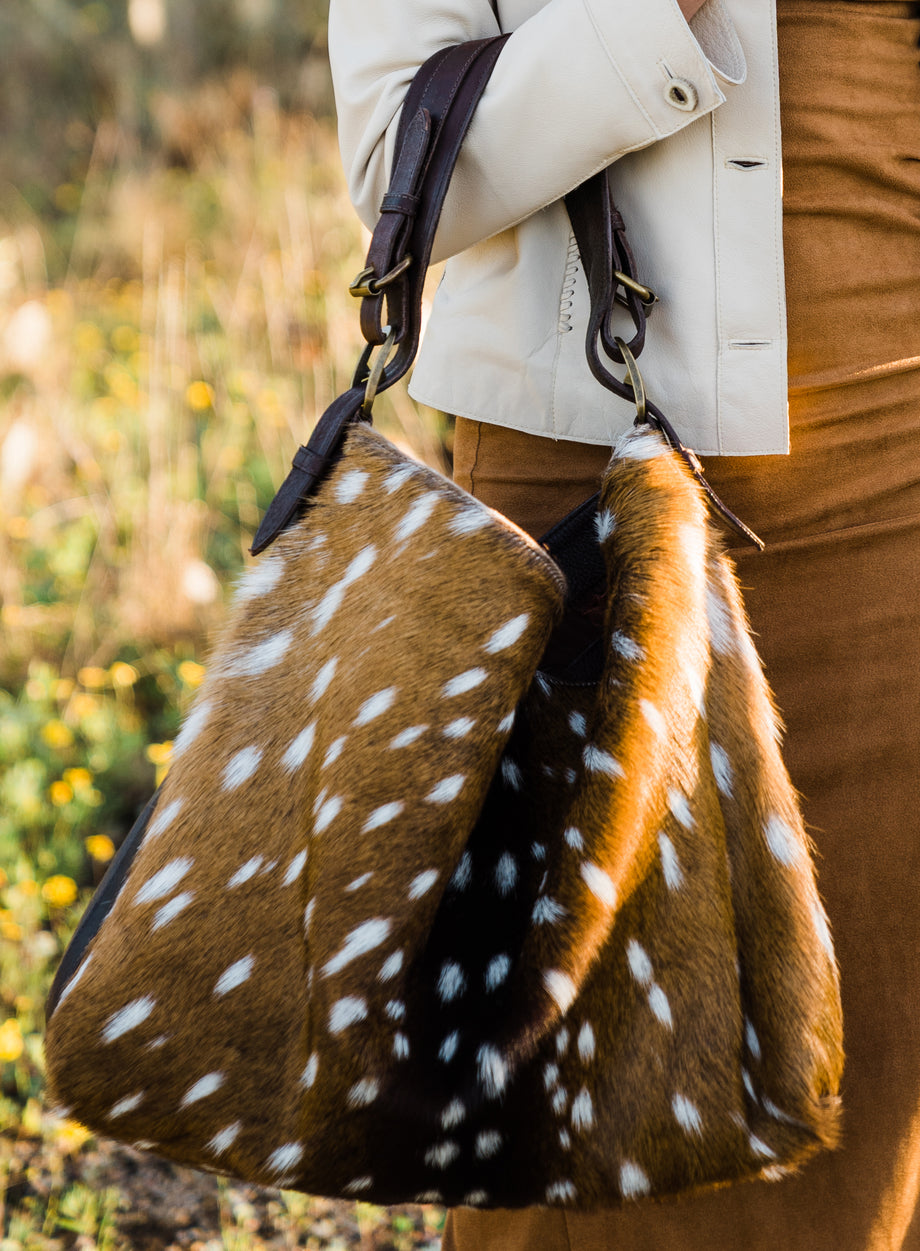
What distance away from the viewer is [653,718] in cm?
86

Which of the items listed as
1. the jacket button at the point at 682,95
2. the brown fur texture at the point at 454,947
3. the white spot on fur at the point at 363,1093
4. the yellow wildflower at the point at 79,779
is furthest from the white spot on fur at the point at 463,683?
the yellow wildflower at the point at 79,779

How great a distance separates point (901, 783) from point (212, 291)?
4.24 metres

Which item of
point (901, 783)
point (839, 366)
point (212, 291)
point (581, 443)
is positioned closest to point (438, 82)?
point (581, 443)

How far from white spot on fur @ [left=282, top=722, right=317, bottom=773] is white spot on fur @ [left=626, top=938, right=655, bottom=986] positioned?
316 mm

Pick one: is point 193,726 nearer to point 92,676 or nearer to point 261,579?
point 261,579

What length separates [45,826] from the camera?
8.63ft

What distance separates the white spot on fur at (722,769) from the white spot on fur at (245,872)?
1.30 feet

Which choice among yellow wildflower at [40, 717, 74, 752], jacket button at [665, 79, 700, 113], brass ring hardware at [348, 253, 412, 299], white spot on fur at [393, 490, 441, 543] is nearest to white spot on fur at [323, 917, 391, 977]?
white spot on fur at [393, 490, 441, 543]

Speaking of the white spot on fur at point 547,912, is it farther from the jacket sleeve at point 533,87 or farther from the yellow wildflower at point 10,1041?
the yellow wildflower at point 10,1041

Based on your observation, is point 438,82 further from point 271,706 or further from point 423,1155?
point 423,1155

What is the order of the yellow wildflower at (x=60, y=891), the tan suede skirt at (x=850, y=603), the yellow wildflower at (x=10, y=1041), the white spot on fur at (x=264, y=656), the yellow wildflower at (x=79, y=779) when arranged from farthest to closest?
the yellow wildflower at (x=79, y=779) < the yellow wildflower at (x=60, y=891) < the yellow wildflower at (x=10, y=1041) < the tan suede skirt at (x=850, y=603) < the white spot on fur at (x=264, y=656)

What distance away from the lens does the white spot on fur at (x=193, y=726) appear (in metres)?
0.95

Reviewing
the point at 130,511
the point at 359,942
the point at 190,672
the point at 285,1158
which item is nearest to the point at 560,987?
the point at 359,942

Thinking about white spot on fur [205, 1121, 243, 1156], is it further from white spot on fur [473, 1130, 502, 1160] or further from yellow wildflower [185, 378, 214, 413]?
yellow wildflower [185, 378, 214, 413]
